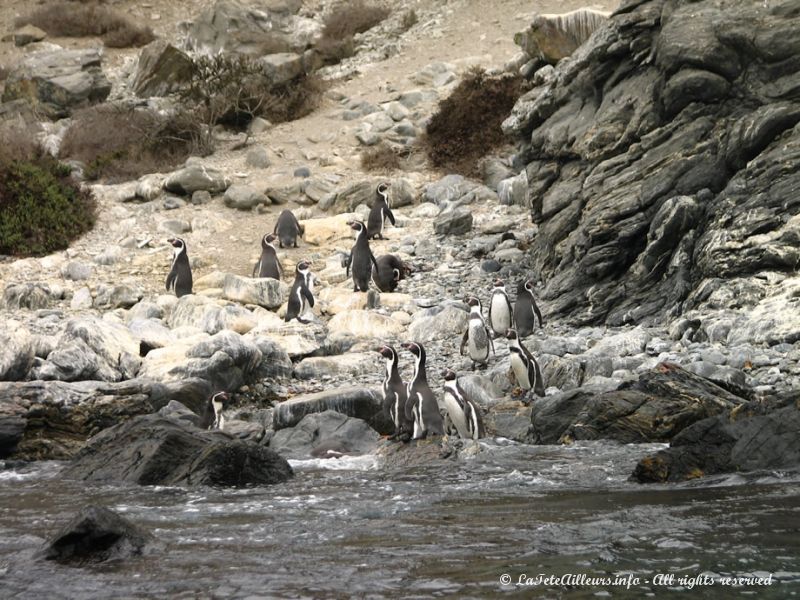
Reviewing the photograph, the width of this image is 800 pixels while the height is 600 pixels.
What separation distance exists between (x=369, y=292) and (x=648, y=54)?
205 inches

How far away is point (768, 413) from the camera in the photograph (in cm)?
800

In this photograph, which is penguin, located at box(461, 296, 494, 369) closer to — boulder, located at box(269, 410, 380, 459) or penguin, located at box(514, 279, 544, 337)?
penguin, located at box(514, 279, 544, 337)

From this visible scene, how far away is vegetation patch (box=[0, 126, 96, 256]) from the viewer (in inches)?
753

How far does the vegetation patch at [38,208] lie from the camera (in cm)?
1912

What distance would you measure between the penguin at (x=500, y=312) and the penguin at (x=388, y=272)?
96.0 inches

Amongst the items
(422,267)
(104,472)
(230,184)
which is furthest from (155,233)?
(104,472)

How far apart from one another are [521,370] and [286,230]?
337 inches

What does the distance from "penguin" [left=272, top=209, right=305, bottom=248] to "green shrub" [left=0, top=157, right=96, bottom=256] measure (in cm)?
385

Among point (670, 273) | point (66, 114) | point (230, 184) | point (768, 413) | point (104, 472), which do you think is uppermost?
point (66, 114)

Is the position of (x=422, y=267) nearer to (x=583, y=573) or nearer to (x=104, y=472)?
(x=104, y=472)

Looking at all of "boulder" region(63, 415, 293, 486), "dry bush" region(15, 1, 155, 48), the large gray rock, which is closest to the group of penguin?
"boulder" region(63, 415, 293, 486)

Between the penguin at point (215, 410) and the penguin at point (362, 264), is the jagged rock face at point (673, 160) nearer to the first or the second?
the penguin at point (362, 264)

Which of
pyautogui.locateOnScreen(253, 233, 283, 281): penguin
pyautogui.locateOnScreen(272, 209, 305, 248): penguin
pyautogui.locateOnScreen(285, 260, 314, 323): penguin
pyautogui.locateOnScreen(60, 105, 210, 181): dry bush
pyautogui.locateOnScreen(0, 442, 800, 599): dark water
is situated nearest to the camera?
pyautogui.locateOnScreen(0, 442, 800, 599): dark water

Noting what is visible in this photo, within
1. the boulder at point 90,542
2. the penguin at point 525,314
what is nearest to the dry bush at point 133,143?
the penguin at point 525,314
